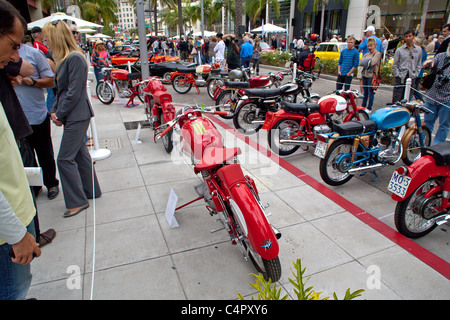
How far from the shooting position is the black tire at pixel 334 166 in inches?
171

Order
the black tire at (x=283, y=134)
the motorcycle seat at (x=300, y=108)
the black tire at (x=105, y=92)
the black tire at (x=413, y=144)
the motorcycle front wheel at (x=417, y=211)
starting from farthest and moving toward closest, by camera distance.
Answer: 1. the black tire at (x=105, y=92)
2. the black tire at (x=283, y=134)
3. the motorcycle seat at (x=300, y=108)
4. the black tire at (x=413, y=144)
5. the motorcycle front wheel at (x=417, y=211)

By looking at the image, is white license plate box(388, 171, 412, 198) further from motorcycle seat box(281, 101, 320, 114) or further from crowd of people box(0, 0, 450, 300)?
crowd of people box(0, 0, 450, 300)

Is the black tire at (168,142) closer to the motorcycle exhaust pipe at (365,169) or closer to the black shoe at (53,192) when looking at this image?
the black shoe at (53,192)

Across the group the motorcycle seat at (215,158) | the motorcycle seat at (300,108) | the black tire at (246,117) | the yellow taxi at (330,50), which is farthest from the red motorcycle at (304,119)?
the yellow taxi at (330,50)

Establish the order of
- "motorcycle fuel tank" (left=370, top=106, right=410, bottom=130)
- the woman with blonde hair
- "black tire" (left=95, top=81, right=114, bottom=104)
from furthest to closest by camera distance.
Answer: "black tire" (left=95, top=81, right=114, bottom=104), "motorcycle fuel tank" (left=370, top=106, right=410, bottom=130), the woman with blonde hair

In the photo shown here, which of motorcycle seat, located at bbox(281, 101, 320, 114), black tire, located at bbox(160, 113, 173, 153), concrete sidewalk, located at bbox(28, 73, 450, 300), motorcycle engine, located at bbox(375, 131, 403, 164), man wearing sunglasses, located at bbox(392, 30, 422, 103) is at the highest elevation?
man wearing sunglasses, located at bbox(392, 30, 422, 103)

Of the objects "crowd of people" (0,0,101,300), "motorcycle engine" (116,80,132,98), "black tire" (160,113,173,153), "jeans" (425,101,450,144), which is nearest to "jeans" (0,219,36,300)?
"crowd of people" (0,0,101,300)

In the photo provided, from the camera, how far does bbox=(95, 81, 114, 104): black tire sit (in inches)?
383

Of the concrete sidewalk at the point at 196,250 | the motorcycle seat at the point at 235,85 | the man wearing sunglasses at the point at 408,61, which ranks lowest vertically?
the concrete sidewalk at the point at 196,250

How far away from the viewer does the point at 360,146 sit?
447 centimetres

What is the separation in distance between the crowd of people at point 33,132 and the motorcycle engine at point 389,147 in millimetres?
3966

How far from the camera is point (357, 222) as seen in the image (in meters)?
3.66

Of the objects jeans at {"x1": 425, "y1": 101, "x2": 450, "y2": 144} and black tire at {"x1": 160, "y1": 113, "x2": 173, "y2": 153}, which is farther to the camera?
black tire at {"x1": 160, "y1": 113, "x2": 173, "y2": 153}

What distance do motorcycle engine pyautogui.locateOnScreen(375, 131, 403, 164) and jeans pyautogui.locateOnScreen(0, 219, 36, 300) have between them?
14.5ft
